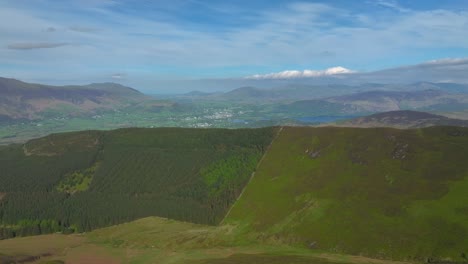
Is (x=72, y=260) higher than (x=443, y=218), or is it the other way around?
(x=443, y=218)

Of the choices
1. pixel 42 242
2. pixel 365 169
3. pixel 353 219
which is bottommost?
pixel 42 242

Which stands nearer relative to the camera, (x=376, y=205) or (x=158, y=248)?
(x=158, y=248)

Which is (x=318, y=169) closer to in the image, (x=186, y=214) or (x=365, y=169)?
(x=365, y=169)

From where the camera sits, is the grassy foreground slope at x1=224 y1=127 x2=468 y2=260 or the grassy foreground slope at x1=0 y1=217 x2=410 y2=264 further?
the grassy foreground slope at x1=224 y1=127 x2=468 y2=260

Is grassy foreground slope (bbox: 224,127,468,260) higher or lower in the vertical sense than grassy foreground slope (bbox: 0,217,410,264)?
higher

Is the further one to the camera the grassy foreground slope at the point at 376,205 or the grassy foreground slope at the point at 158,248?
the grassy foreground slope at the point at 376,205

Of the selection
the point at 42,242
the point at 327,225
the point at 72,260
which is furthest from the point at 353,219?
the point at 42,242

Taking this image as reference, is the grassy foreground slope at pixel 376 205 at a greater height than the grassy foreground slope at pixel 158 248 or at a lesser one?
greater

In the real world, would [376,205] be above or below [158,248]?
above
